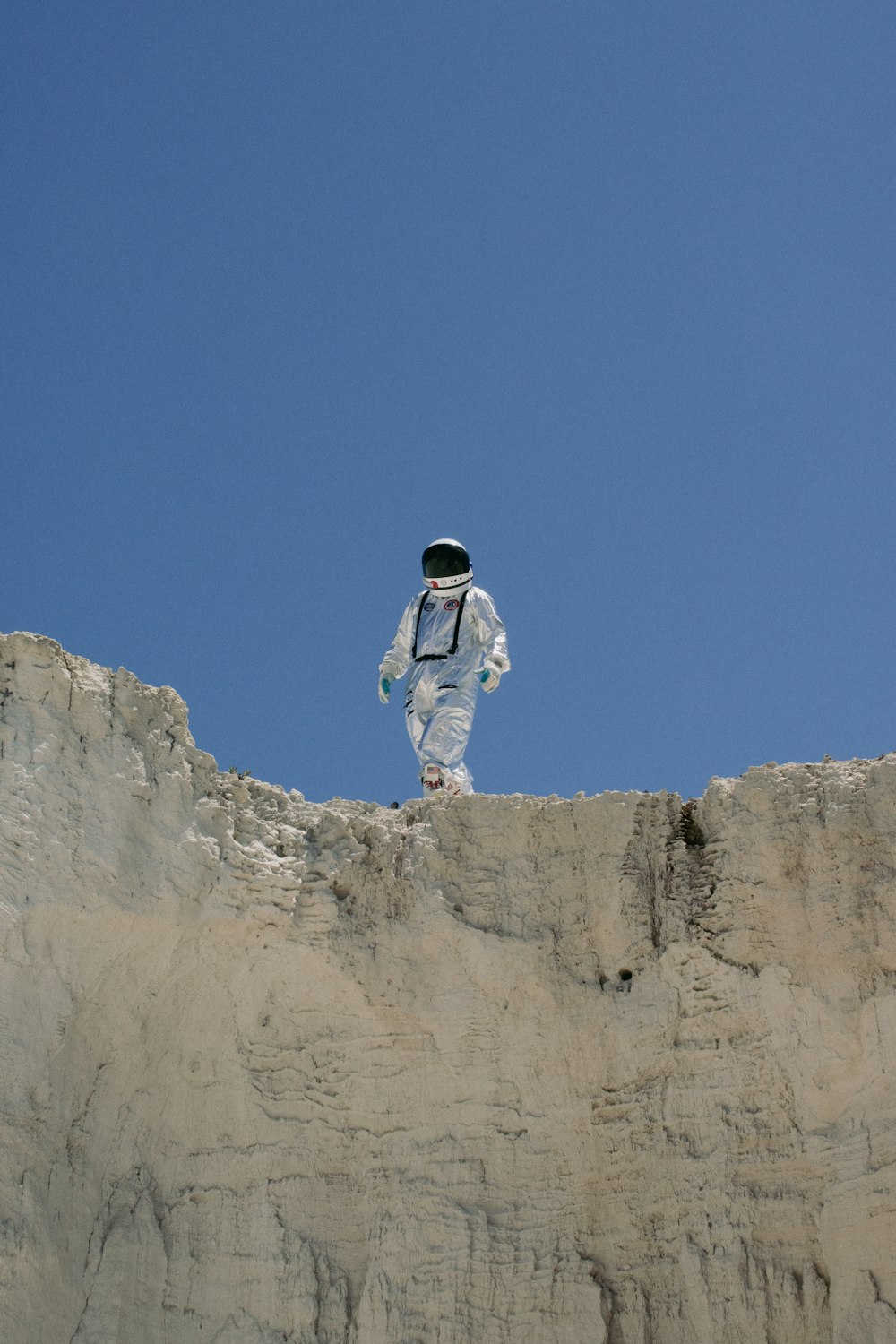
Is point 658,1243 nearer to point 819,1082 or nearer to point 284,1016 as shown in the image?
point 819,1082

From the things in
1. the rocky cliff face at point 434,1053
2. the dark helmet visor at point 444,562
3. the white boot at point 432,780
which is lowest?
the rocky cliff face at point 434,1053

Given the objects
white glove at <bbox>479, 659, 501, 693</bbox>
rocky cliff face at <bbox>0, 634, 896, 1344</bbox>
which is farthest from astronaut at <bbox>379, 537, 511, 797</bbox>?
rocky cliff face at <bbox>0, 634, 896, 1344</bbox>

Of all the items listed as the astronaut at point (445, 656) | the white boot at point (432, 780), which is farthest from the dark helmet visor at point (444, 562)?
the white boot at point (432, 780)

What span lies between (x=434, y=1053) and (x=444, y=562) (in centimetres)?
411

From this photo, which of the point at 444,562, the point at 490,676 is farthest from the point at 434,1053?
the point at 444,562

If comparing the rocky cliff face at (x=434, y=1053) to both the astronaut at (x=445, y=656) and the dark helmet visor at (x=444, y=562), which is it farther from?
the dark helmet visor at (x=444, y=562)

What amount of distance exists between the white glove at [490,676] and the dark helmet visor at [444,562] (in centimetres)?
78

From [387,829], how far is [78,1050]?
7.68 feet

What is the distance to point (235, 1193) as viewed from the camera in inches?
401

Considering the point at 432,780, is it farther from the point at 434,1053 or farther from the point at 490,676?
the point at 434,1053

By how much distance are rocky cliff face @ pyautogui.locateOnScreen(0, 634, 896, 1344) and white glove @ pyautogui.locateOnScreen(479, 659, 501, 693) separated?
1.99m

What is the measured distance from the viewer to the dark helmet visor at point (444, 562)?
516 inches

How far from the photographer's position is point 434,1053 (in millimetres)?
10523

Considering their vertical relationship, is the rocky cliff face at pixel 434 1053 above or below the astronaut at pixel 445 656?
below
